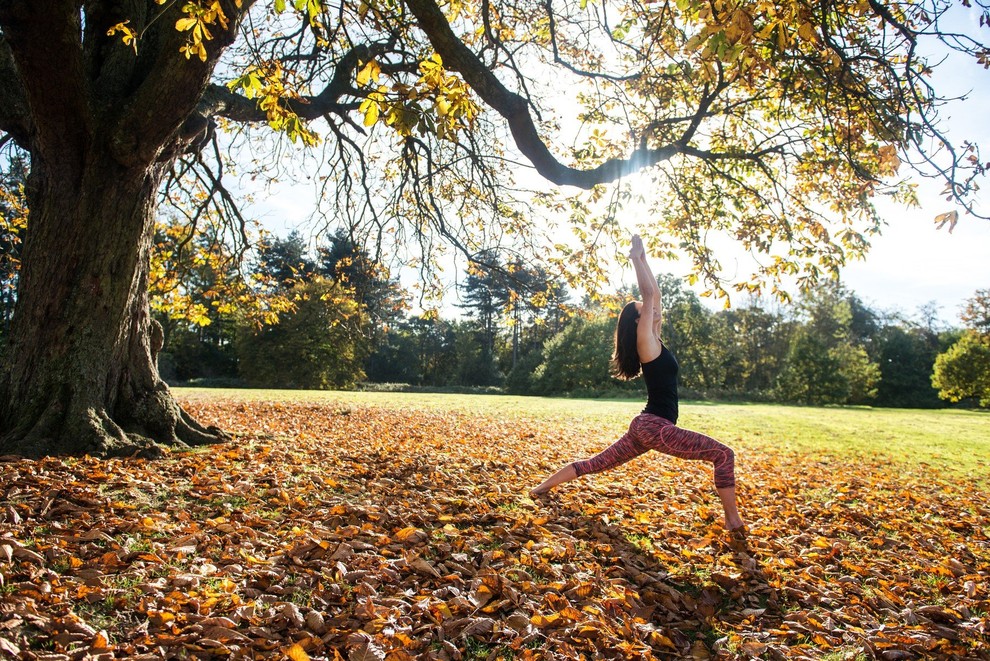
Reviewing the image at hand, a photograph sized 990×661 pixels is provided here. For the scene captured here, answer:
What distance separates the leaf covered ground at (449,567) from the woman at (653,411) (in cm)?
57

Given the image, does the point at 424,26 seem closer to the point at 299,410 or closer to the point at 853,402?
the point at 299,410

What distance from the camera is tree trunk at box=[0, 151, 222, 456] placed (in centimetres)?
525

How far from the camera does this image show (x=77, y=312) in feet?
17.8

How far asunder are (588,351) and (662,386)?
36.0 metres

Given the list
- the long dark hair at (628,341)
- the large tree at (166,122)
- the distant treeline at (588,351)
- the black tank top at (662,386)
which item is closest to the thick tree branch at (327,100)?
the large tree at (166,122)

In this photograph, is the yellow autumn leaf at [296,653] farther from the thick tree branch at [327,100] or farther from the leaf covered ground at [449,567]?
the thick tree branch at [327,100]

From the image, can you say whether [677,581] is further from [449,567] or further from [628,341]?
[628,341]

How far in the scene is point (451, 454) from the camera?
763 cm

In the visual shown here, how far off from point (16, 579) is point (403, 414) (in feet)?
38.0

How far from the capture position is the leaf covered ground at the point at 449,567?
2.69 meters

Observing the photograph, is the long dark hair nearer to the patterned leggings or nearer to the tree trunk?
the patterned leggings

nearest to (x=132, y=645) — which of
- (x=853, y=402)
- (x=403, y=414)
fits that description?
(x=403, y=414)

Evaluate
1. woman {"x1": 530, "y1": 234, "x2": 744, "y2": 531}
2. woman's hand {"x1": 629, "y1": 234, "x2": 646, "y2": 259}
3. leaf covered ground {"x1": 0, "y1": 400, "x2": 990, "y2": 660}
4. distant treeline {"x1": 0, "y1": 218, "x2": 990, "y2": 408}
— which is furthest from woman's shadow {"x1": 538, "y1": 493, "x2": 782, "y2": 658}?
distant treeline {"x1": 0, "y1": 218, "x2": 990, "y2": 408}

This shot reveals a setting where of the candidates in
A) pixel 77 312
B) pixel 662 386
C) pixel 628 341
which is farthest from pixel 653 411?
pixel 77 312
